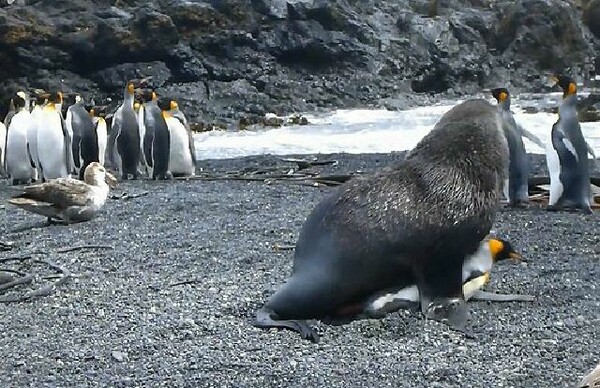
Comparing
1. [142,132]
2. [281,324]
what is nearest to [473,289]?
[281,324]

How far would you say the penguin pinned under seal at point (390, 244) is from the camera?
3.90 m

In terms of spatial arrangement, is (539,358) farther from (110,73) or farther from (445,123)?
(110,73)

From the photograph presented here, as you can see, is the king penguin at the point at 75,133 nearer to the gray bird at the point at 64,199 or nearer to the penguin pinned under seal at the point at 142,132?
the penguin pinned under seal at the point at 142,132

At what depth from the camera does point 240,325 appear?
396 centimetres

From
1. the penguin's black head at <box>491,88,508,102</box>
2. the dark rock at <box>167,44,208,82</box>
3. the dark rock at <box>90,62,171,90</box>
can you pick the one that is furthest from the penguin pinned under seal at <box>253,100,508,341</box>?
the dark rock at <box>167,44,208,82</box>

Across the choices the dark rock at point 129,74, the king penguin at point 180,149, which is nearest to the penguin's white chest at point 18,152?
the king penguin at point 180,149

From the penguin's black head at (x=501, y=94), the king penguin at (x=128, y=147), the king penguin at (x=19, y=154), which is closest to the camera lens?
the penguin's black head at (x=501, y=94)

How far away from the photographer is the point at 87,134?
1098 centimetres

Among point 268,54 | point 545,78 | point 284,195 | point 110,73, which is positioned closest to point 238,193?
point 284,195

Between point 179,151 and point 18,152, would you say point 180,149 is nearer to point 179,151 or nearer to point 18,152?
point 179,151

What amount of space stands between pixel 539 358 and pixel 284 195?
502 cm

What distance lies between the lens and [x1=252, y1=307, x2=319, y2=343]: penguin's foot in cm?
376

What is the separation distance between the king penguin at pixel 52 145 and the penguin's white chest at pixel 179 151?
121 centimetres

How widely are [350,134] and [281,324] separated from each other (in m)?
14.0
